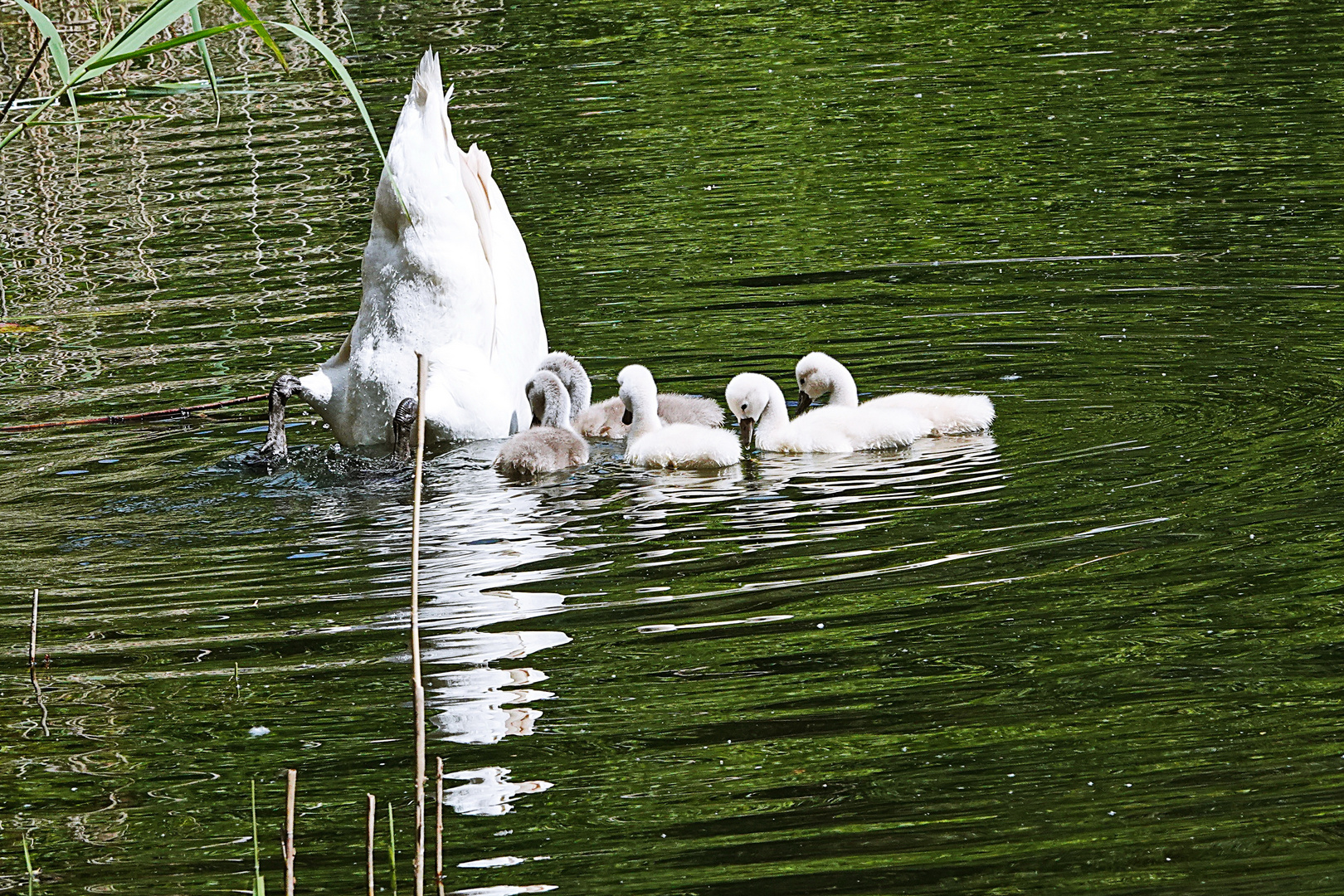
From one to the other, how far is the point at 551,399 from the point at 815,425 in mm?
1248

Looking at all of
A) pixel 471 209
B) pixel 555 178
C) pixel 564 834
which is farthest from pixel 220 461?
pixel 555 178

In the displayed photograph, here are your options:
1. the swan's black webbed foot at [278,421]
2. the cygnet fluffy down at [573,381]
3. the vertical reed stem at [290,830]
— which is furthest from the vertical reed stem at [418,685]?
the cygnet fluffy down at [573,381]

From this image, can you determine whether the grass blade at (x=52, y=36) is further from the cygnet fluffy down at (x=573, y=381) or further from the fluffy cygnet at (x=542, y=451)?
the cygnet fluffy down at (x=573, y=381)

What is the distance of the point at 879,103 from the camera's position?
575 inches

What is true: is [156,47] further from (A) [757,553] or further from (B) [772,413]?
(B) [772,413]

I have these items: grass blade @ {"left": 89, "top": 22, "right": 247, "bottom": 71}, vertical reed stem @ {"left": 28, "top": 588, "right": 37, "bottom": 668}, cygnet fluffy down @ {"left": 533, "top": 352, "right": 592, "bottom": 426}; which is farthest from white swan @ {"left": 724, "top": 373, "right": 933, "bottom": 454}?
grass blade @ {"left": 89, "top": 22, "right": 247, "bottom": 71}

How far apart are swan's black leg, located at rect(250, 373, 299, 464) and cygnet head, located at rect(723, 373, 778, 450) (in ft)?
5.78

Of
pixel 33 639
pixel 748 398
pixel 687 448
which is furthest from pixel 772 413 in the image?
pixel 33 639

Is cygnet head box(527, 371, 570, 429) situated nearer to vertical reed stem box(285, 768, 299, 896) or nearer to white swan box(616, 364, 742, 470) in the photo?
white swan box(616, 364, 742, 470)

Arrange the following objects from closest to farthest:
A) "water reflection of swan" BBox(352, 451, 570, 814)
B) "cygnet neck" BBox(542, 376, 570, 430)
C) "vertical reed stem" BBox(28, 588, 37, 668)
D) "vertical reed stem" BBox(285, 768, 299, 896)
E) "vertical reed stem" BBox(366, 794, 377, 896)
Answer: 1. "vertical reed stem" BBox(285, 768, 299, 896)
2. "vertical reed stem" BBox(366, 794, 377, 896)
3. "water reflection of swan" BBox(352, 451, 570, 814)
4. "vertical reed stem" BBox(28, 588, 37, 668)
5. "cygnet neck" BBox(542, 376, 570, 430)

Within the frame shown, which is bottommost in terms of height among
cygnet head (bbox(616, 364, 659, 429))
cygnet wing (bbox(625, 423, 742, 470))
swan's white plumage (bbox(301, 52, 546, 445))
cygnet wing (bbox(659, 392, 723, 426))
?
cygnet wing (bbox(625, 423, 742, 470))

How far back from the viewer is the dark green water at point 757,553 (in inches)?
155

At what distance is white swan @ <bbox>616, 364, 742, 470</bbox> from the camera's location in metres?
6.90

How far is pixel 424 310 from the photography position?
761 cm
